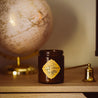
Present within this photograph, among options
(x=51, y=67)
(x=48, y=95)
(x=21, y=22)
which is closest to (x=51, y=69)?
(x=51, y=67)

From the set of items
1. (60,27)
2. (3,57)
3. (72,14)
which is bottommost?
(3,57)

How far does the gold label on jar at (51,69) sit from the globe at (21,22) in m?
0.24

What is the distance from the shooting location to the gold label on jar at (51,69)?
37.1 inches

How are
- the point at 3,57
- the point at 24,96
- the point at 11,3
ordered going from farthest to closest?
the point at 3,57 → the point at 11,3 → the point at 24,96

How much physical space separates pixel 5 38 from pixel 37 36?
189 millimetres

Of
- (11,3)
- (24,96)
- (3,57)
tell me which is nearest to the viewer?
(24,96)

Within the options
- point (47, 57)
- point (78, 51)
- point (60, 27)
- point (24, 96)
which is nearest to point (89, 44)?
point (78, 51)

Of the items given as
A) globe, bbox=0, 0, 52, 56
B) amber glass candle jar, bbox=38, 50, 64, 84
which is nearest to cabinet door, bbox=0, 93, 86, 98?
amber glass candle jar, bbox=38, 50, 64, 84

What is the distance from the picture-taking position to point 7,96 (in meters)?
0.90

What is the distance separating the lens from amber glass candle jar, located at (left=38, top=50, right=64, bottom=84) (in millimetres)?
945

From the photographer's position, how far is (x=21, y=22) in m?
1.08

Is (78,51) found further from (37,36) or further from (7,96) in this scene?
(7,96)

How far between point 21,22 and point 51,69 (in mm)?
336

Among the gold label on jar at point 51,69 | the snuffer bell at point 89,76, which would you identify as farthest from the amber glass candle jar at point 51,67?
the snuffer bell at point 89,76
